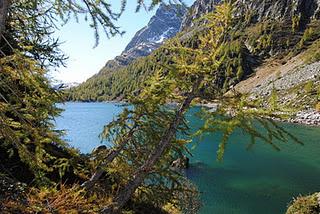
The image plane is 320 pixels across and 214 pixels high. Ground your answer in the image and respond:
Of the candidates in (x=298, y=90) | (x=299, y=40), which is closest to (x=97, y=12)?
(x=298, y=90)

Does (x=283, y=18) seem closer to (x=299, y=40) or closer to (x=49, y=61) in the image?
(x=299, y=40)

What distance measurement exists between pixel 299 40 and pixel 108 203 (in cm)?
16849

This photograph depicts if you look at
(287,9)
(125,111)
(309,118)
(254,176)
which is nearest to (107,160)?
(125,111)

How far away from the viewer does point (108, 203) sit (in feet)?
29.6

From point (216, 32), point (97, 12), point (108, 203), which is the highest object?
point (97, 12)

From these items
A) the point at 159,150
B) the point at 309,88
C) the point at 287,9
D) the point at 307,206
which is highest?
the point at 159,150

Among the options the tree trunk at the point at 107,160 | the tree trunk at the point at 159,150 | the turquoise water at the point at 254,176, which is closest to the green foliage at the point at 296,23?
the turquoise water at the point at 254,176

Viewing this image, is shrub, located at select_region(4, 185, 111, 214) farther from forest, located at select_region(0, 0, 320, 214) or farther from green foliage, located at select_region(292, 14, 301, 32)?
green foliage, located at select_region(292, 14, 301, 32)

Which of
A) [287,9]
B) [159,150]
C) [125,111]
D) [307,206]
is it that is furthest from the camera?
[287,9]

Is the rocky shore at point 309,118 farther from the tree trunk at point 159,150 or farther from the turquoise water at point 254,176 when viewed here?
the tree trunk at point 159,150

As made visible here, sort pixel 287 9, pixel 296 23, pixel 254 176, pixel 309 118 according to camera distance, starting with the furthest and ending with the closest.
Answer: pixel 287 9 → pixel 296 23 → pixel 309 118 → pixel 254 176

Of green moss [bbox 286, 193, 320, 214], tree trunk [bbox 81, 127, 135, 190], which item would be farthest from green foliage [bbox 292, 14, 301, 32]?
tree trunk [bbox 81, 127, 135, 190]

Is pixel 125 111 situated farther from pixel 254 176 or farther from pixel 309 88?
pixel 309 88

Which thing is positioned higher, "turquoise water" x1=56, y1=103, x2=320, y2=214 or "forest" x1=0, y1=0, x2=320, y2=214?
"forest" x1=0, y1=0, x2=320, y2=214
